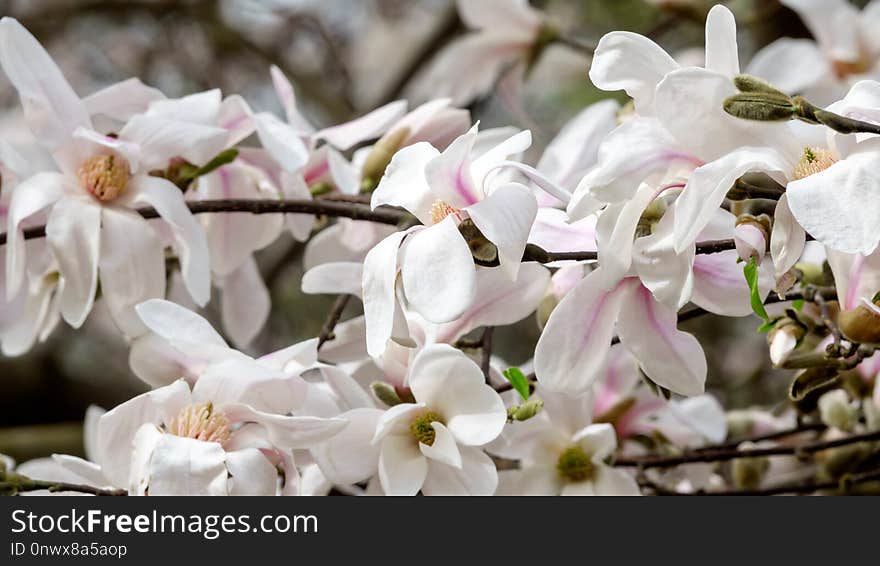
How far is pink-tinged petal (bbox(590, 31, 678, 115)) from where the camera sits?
33 cm

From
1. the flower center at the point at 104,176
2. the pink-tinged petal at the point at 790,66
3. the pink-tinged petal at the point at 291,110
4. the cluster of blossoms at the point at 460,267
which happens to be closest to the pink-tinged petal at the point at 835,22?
the pink-tinged petal at the point at 790,66

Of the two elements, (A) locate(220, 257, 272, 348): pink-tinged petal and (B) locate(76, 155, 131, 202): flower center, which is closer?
(B) locate(76, 155, 131, 202): flower center

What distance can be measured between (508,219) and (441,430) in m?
0.09

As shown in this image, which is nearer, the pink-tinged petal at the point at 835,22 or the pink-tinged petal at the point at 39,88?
the pink-tinged petal at the point at 39,88

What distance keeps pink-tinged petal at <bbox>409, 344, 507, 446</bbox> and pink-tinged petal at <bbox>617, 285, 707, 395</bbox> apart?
5cm

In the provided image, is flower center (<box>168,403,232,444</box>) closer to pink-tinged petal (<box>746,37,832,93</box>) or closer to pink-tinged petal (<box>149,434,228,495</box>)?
pink-tinged petal (<box>149,434,228,495</box>)

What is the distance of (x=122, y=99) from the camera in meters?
0.48

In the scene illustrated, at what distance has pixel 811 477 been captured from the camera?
61cm

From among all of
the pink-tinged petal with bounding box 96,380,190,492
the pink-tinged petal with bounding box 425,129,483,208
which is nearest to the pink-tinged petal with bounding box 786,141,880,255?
the pink-tinged petal with bounding box 425,129,483,208

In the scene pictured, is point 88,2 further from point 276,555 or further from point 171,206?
point 276,555

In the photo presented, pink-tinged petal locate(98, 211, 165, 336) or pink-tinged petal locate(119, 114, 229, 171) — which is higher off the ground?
pink-tinged petal locate(119, 114, 229, 171)

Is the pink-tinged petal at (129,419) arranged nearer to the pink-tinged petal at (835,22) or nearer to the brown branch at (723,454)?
the brown branch at (723,454)

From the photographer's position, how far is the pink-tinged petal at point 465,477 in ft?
1.27

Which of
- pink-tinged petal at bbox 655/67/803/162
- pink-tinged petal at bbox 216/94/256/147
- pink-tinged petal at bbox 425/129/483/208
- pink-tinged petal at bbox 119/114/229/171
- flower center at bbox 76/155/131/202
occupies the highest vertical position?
pink-tinged petal at bbox 216/94/256/147
